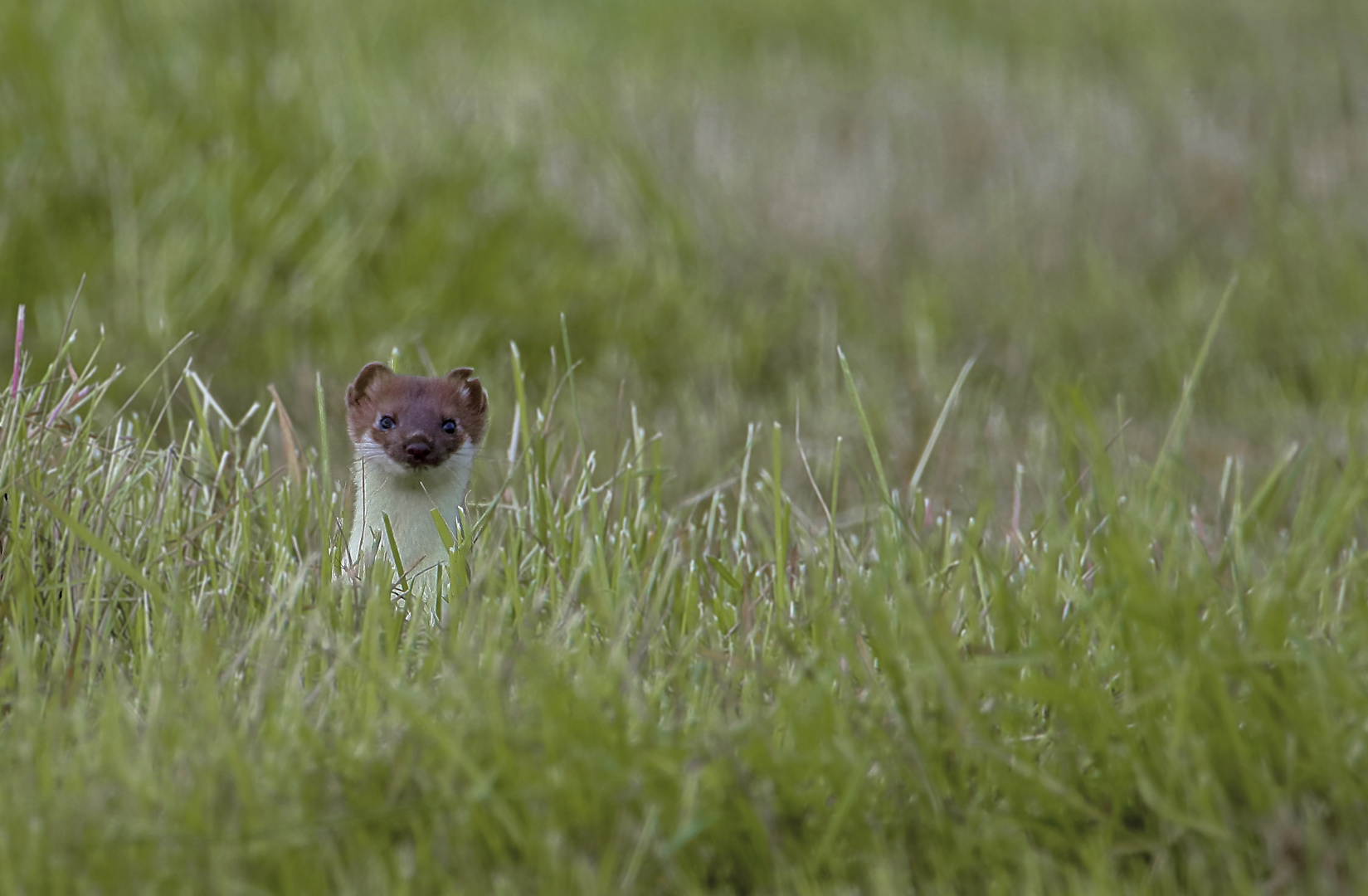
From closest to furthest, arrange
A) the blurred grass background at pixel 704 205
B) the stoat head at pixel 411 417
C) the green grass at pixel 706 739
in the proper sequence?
1. the green grass at pixel 706 739
2. the stoat head at pixel 411 417
3. the blurred grass background at pixel 704 205

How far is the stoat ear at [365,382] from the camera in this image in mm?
3166

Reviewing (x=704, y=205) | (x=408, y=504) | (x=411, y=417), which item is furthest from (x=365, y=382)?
(x=704, y=205)

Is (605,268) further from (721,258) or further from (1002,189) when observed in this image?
(1002,189)

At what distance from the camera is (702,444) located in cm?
557

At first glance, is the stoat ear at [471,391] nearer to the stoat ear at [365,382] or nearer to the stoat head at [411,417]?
the stoat head at [411,417]

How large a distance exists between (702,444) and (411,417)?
2.53m

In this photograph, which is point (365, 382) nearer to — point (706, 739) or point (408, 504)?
point (408, 504)

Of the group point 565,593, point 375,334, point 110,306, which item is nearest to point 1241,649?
point 565,593

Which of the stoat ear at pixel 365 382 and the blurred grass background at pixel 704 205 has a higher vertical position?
the stoat ear at pixel 365 382

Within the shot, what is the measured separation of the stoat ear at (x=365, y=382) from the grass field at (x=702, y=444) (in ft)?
0.80

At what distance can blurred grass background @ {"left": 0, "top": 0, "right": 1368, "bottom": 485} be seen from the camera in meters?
5.81

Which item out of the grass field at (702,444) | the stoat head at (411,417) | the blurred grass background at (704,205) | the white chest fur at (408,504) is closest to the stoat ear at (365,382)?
the stoat head at (411,417)

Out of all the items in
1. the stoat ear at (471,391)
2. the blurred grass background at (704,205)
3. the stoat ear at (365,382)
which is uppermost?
the stoat ear at (365,382)

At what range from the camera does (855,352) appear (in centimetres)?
661
